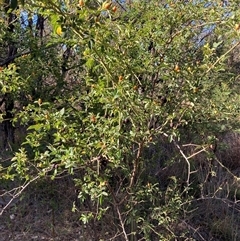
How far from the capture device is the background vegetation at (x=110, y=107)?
2.40 meters

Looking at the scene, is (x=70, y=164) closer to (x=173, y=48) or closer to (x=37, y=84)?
(x=173, y=48)

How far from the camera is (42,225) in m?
3.96

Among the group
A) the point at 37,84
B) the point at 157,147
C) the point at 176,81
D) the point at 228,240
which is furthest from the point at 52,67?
the point at 228,240

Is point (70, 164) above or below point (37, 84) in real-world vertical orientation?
below

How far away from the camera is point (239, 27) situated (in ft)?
7.38

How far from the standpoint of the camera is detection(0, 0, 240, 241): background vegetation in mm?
2404

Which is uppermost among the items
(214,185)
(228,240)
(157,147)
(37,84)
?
(37,84)

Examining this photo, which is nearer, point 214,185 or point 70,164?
point 70,164

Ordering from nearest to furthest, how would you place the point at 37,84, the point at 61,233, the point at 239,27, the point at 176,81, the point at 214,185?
1. the point at 239,27
2. the point at 176,81
3. the point at 37,84
4. the point at 61,233
5. the point at 214,185

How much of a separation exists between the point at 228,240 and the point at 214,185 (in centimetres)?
56

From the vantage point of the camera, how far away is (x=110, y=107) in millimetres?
Result: 2391

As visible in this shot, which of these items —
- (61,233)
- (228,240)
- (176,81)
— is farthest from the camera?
(228,240)

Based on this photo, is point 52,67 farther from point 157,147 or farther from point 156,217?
point 156,217

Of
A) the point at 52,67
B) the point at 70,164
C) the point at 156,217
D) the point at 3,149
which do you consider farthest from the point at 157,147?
the point at 3,149
